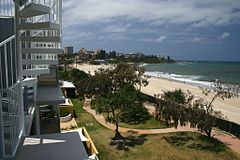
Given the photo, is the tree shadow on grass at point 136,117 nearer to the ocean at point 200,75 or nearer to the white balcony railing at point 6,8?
the white balcony railing at point 6,8

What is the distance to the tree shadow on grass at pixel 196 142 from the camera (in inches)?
554

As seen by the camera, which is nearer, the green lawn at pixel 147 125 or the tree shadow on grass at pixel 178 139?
the tree shadow on grass at pixel 178 139

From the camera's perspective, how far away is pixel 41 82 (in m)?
15.0

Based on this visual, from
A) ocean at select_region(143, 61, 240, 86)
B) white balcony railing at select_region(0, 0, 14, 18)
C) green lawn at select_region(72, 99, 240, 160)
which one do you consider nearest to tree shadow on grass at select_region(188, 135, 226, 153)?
green lawn at select_region(72, 99, 240, 160)

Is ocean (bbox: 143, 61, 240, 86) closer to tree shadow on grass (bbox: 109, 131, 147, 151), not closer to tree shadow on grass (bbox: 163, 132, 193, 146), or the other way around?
tree shadow on grass (bbox: 163, 132, 193, 146)

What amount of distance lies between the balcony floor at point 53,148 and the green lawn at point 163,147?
6021 millimetres

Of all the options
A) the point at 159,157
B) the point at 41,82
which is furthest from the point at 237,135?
the point at 41,82

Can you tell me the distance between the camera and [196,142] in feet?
48.3

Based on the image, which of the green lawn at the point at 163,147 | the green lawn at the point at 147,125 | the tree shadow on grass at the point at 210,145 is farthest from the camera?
the green lawn at the point at 147,125

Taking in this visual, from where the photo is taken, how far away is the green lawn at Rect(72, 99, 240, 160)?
42.7 feet

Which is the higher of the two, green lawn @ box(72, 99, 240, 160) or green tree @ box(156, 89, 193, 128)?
green tree @ box(156, 89, 193, 128)

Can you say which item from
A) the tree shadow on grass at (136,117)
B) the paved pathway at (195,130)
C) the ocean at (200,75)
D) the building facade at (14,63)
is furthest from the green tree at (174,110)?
the ocean at (200,75)

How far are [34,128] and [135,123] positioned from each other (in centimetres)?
875

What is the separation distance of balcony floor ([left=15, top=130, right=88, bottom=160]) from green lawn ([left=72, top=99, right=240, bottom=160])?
6021 mm
